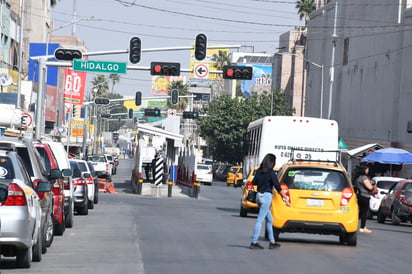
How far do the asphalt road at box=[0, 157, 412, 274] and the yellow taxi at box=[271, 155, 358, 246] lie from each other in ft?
1.29

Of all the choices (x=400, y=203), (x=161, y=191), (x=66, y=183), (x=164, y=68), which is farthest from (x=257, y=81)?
(x=66, y=183)

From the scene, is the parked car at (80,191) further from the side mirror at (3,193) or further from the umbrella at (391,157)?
the umbrella at (391,157)

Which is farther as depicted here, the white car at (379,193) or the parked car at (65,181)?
the white car at (379,193)

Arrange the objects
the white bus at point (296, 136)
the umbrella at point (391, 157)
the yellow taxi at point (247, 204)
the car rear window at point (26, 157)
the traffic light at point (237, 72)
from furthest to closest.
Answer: the umbrella at point (391, 157) < the traffic light at point (237, 72) < the white bus at point (296, 136) < the yellow taxi at point (247, 204) < the car rear window at point (26, 157)

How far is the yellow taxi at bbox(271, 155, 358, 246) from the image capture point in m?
20.9

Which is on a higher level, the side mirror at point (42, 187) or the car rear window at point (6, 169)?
the car rear window at point (6, 169)

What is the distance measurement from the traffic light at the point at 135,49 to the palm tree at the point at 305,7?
82.1 metres

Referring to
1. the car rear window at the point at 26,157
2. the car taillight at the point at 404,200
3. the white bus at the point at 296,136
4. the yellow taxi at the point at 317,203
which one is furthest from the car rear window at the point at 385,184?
the car rear window at the point at 26,157

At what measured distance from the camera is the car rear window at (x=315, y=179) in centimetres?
2109

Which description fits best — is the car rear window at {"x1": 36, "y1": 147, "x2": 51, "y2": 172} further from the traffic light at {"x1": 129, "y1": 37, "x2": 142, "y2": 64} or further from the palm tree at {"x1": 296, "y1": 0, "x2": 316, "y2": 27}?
the palm tree at {"x1": 296, "y1": 0, "x2": 316, "y2": 27}

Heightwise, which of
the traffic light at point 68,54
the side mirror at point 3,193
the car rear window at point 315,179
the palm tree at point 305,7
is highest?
the palm tree at point 305,7

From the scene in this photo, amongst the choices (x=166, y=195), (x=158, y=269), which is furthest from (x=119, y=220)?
(x=166, y=195)

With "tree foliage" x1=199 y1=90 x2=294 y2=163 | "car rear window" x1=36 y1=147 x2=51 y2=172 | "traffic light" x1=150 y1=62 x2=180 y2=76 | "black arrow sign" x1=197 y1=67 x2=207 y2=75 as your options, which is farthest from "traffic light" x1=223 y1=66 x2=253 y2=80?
"tree foliage" x1=199 y1=90 x2=294 y2=163

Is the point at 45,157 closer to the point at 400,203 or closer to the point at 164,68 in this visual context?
the point at 400,203
